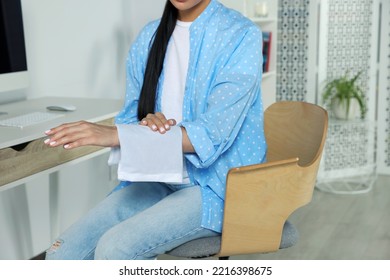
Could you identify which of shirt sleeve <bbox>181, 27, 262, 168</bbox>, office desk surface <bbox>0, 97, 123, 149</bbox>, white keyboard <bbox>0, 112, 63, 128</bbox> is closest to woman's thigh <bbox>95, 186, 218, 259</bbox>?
shirt sleeve <bbox>181, 27, 262, 168</bbox>

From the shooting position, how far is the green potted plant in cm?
372

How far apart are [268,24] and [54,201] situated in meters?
1.62

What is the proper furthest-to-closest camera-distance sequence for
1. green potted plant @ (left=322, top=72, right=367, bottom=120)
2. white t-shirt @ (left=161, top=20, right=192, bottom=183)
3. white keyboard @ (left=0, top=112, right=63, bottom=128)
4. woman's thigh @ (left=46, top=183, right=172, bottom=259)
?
green potted plant @ (left=322, top=72, right=367, bottom=120) → white keyboard @ (left=0, top=112, right=63, bottom=128) → white t-shirt @ (left=161, top=20, right=192, bottom=183) → woman's thigh @ (left=46, top=183, right=172, bottom=259)

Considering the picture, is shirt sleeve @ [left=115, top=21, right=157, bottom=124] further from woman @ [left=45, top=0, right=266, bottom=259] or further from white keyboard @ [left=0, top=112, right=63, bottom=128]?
white keyboard @ [left=0, top=112, right=63, bottom=128]

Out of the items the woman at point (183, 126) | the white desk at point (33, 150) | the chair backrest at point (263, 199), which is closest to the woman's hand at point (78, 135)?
the woman at point (183, 126)

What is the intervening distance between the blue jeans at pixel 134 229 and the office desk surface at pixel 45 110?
0.36m

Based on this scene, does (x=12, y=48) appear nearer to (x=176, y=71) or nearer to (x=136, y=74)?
(x=136, y=74)

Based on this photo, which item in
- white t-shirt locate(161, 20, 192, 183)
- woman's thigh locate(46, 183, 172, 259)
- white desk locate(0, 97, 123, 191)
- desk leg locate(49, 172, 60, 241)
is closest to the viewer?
woman's thigh locate(46, 183, 172, 259)

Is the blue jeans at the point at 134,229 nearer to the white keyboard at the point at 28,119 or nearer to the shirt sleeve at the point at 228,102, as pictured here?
the shirt sleeve at the point at 228,102

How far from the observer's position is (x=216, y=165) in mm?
1644

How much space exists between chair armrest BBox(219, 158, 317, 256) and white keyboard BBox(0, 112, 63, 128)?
748mm

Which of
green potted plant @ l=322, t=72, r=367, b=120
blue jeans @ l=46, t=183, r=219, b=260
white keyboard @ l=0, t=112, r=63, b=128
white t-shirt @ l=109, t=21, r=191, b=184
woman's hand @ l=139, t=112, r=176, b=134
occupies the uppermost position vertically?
woman's hand @ l=139, t=112, r=176, b=134

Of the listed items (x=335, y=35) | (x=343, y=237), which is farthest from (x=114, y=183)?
(x=335, y=35)
